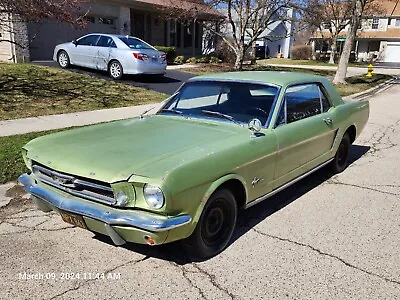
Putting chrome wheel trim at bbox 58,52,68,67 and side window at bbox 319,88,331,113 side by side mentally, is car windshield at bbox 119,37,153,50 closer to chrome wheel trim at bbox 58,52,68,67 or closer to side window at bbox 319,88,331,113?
chrome wheel trim at bbox 58,52,68,67

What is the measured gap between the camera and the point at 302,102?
4652 mm

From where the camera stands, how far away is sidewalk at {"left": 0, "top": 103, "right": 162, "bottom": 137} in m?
7.38

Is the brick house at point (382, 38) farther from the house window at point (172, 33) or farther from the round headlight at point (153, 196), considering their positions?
the round headlight at point (153, 196)

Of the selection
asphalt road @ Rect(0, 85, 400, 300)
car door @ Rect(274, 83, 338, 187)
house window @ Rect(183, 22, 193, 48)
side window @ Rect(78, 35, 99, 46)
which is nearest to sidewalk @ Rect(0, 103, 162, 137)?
car door @ Rect(274, 83, 338, 187)

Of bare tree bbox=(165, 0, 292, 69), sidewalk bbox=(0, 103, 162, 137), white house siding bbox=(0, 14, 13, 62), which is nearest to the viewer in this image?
sidewalk bbox=(0, 103, 162, 137)

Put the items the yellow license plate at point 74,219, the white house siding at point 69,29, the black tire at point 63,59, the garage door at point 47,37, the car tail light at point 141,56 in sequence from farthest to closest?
the white house siding at point 69,29 < the garage door at point 47,37 < the black tire at point 63,59 < the car tail light at point 141,56 < the yellow license plate at point 74,219

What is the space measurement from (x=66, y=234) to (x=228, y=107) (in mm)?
2095

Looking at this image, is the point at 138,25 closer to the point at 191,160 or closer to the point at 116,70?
the point at 116,70

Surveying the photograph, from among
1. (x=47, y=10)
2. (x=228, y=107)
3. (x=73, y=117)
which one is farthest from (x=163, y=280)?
(x=47, y=10)

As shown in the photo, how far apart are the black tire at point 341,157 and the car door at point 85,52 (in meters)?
10.6

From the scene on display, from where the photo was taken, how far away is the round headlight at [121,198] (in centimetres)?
285

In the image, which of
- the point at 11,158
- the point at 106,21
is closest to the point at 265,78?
the point at 11,158

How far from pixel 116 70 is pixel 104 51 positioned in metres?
0.83

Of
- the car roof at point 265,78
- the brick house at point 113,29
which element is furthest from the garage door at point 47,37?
the car roof at point 265,78
